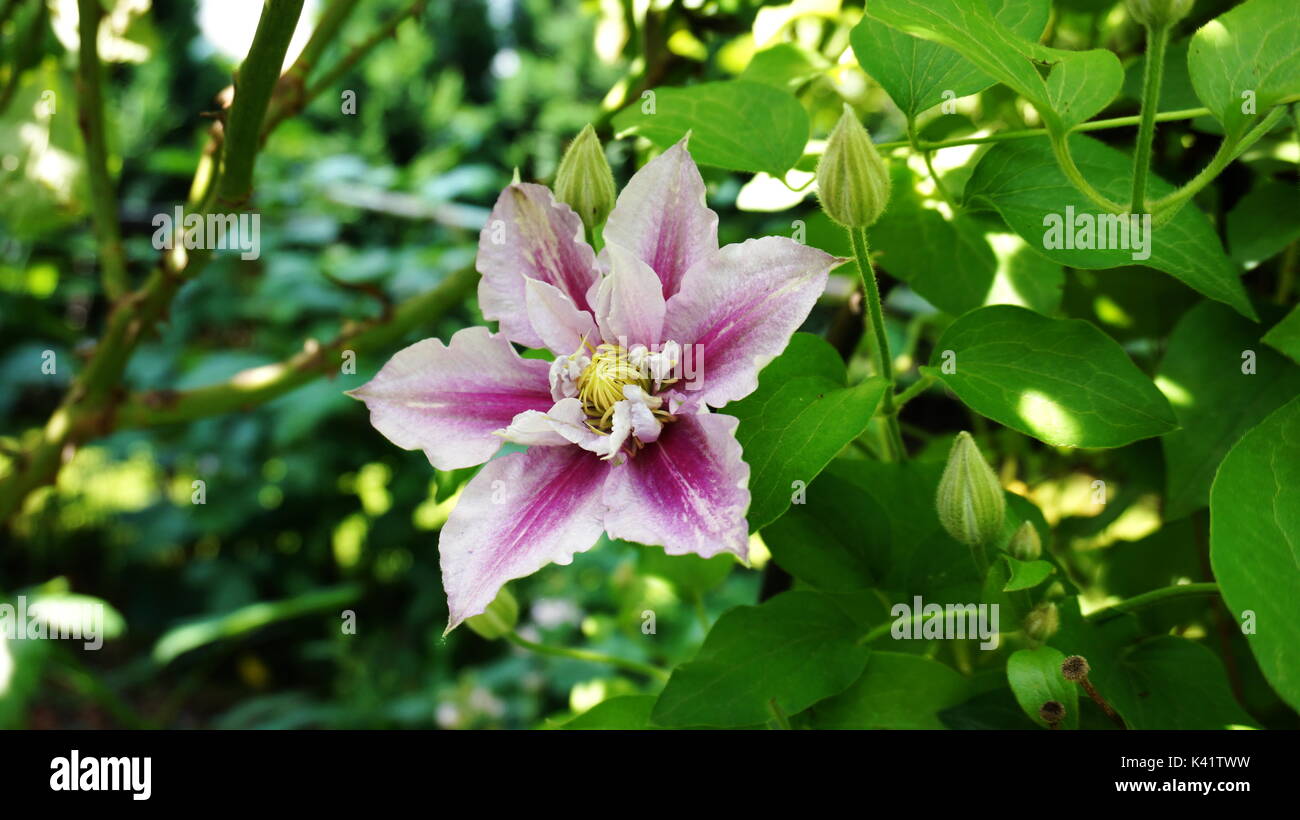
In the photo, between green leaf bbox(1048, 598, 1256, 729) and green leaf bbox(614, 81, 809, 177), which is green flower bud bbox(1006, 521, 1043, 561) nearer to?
green leaf bbox(1048, 598, 1256, 729)

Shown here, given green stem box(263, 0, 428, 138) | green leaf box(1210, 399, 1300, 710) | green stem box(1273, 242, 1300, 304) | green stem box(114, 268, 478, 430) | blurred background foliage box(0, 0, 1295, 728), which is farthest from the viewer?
blurred background foliage box(0, 0, 1295, 728)

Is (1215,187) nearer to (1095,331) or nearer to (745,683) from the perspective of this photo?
(1095,331)

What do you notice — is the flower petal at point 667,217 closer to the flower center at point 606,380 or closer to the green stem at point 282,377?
the flower center at point 606,380

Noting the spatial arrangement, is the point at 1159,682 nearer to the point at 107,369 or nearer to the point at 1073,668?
the point at 1073,668

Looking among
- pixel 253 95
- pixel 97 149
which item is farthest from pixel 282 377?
pixel 253 95
